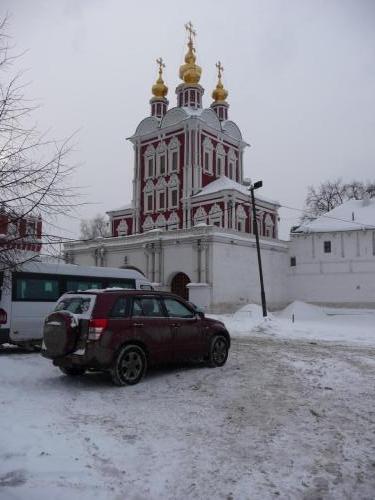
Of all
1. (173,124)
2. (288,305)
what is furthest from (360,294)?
(173,124)

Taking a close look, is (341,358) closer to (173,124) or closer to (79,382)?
(79,382)

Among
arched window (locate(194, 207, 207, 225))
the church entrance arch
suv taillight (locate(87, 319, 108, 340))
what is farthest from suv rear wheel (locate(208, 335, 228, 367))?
arched window (locate(194, 207, 207, 225))

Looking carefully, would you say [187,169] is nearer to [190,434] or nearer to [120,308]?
[120,308]

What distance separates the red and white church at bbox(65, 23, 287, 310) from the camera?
31719 mm

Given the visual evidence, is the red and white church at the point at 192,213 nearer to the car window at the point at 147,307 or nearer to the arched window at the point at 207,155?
the arched window at the point at 207,155

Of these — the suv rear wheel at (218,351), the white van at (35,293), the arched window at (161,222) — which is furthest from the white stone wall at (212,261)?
the suv rear wheel at (218,351)

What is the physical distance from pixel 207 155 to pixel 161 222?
8004mm

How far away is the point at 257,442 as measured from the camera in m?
5.48

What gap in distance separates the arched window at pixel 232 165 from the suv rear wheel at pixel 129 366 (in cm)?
3999

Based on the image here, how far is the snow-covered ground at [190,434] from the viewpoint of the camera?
423 centimetres

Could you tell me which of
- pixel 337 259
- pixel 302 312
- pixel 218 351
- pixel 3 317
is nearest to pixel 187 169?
pixel 337 259

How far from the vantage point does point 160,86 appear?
168ft

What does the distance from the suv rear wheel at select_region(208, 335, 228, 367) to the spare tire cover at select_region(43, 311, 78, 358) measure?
10.8 feet

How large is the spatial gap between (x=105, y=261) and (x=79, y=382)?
98.6 ft
